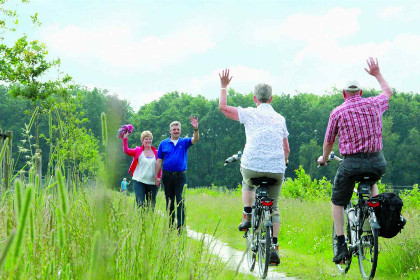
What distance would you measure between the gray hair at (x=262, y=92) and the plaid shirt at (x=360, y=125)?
0.86m

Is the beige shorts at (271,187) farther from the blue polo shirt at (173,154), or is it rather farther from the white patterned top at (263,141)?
the blue polo shirt at (173,154)

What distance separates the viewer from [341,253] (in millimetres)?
5543

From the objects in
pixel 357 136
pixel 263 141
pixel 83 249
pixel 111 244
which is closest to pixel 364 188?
pixel 357 136

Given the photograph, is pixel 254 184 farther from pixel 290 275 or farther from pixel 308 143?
pixel 308 143

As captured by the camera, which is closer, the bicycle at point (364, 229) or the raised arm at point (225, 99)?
the bicycle at point (364, 229)

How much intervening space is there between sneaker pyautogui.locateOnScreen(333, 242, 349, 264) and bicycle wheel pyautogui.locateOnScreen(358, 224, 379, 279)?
6.3 inches

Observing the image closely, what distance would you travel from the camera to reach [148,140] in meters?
8.60

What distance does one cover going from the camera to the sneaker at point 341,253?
550 cm

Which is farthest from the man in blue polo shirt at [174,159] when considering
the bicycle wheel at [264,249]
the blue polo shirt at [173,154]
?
the bicycle wheel at [264,249]

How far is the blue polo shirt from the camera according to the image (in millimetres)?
8391

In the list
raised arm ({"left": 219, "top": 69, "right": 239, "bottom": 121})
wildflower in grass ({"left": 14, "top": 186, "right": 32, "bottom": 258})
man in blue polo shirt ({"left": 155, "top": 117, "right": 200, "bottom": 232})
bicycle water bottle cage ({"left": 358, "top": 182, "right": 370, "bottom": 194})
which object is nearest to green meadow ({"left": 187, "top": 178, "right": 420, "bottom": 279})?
wildflower in grass ({"left": 14, "top": 186, "right": 32, "bottom": 258})

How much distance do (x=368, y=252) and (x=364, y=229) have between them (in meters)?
0.25

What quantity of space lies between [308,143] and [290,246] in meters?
57.9

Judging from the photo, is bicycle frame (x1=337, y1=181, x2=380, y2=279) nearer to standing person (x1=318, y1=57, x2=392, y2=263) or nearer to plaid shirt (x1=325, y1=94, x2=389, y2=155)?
standing person (x1=318, y1=57, x2=392, y2=263)
